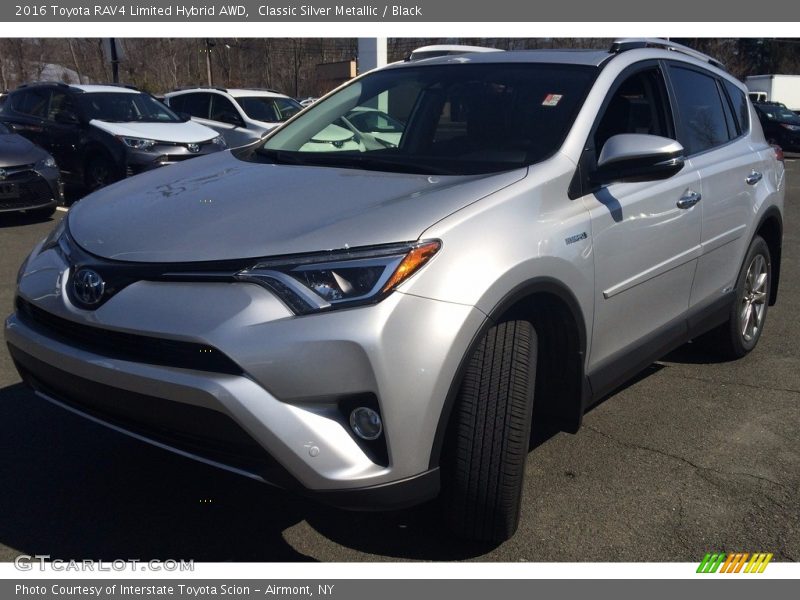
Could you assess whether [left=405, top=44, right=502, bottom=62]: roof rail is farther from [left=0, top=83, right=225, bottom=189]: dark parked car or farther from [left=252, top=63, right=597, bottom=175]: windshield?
[left=0, top=83, right=225, bottom=189]: dark parked car

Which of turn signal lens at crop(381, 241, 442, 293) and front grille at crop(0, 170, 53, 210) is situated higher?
turn signal lens at crop(381, 241, 442, 293)

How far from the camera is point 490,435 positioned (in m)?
2.64

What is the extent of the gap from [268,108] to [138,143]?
13.6ft

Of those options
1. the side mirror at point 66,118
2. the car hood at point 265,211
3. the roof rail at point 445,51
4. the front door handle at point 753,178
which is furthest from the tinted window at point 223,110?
the car hood at point 265,211

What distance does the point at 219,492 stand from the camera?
3312mm

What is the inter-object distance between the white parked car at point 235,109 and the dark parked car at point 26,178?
13.3 feet

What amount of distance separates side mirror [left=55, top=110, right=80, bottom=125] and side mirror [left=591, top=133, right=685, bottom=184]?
31.4 ft

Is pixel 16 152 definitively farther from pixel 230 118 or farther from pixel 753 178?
pixel 753 178

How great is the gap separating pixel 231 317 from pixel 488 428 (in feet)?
2.88

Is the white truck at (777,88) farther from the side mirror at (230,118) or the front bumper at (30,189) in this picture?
the front bumper at (30,189)

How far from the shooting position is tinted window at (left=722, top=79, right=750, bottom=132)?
4.86 m

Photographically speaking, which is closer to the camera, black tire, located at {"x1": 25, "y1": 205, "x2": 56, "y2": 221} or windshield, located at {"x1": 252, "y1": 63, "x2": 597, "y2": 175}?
windshield, located at {"x1": 252, "y1": 63, "x2": 597, "y2": 175}

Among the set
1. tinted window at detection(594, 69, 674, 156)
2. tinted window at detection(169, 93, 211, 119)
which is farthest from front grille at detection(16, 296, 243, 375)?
tinted window at detection(169, 93, 211, 119)
